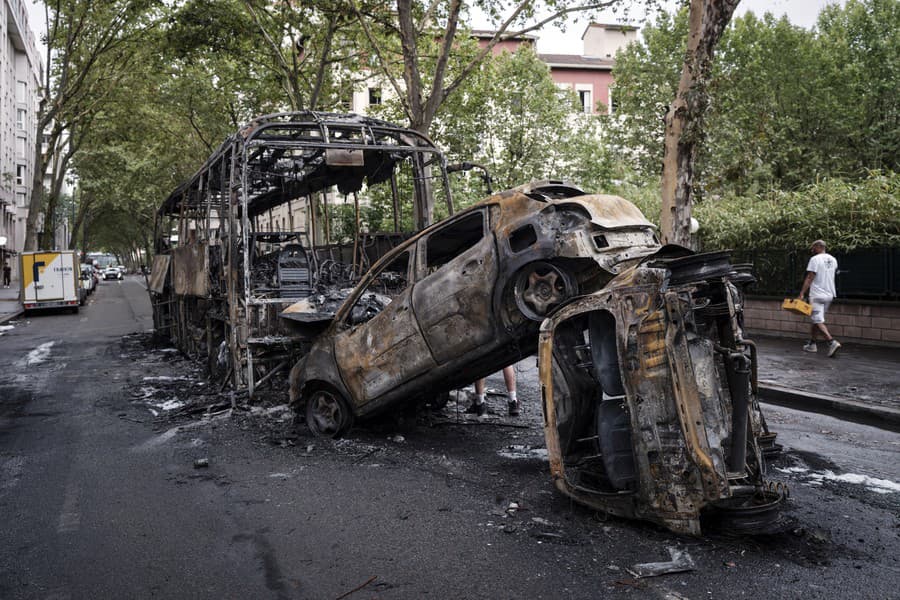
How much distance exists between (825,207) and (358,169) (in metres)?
9.05

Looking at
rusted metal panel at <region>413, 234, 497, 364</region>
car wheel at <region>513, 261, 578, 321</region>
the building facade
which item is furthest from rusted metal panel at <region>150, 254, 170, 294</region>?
the building facade

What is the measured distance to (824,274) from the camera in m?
11.6

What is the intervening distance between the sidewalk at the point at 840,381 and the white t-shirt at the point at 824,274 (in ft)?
3.40

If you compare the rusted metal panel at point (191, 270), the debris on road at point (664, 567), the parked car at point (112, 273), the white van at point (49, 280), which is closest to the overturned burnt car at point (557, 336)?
the debris on road at point (664, 567)

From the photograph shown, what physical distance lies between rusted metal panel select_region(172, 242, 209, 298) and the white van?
1341cm

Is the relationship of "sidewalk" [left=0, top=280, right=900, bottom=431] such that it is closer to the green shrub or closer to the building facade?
the green shrub

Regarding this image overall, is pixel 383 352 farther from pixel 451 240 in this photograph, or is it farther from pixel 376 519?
pixel 376 519

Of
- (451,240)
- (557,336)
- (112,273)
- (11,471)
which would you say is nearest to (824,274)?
(451,240)

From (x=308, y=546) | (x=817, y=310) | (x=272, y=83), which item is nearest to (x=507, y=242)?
(x=308, y=546)

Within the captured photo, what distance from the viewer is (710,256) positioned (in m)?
4.25

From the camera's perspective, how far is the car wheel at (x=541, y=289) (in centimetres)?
523

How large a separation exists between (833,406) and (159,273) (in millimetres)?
13134

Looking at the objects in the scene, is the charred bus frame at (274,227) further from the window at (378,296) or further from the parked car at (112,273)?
the parked car at (112,273)

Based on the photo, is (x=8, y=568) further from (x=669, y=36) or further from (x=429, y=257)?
(x=669, y=36)
